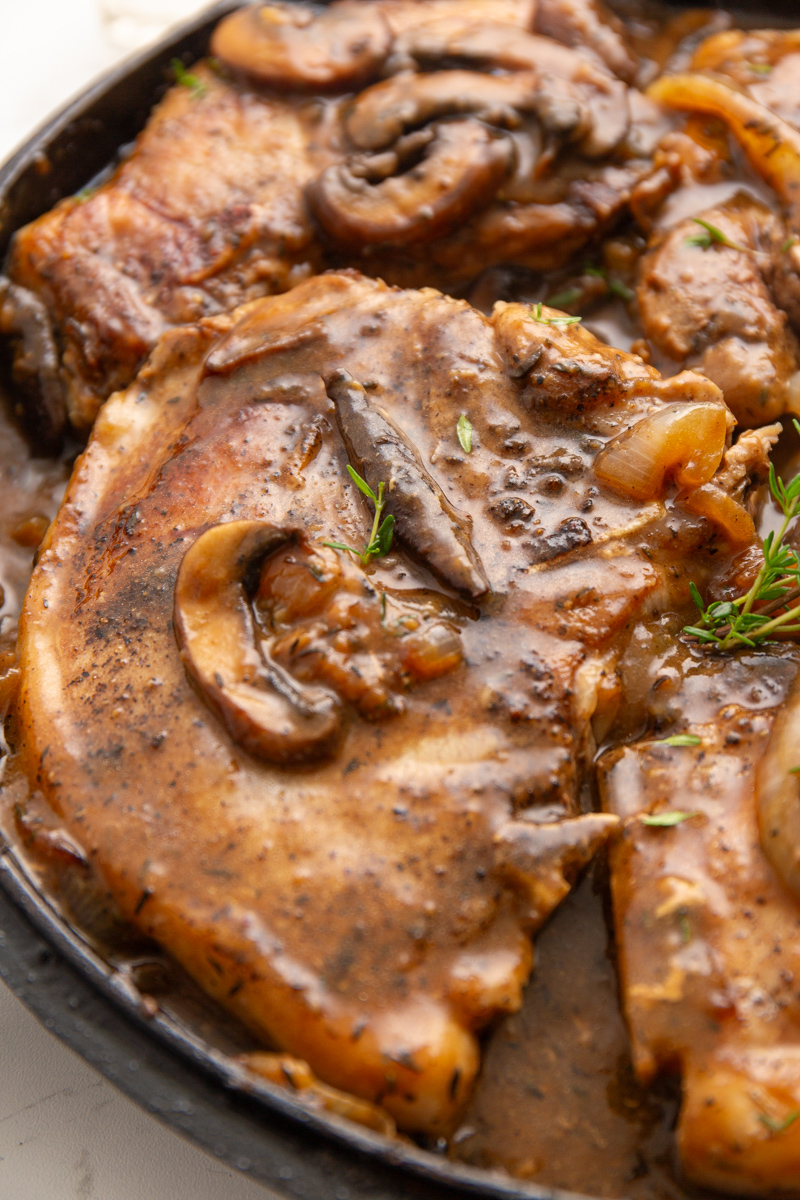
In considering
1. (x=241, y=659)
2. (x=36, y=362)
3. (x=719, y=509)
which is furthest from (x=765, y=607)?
(x=36, y=362)

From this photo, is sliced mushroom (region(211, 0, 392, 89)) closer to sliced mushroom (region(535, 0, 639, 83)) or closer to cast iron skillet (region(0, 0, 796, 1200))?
sliced mushroom (region(535, 0, 639, 83))

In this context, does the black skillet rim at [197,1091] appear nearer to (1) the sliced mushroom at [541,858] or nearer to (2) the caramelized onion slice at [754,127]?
(1) the sliced mushroom at [541,858]

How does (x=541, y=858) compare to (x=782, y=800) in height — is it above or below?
above

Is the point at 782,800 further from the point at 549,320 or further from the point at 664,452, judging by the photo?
the point at 549,320

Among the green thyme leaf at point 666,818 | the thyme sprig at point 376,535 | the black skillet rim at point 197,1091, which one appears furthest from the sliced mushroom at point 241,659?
the green thyme leaf at point 666,818

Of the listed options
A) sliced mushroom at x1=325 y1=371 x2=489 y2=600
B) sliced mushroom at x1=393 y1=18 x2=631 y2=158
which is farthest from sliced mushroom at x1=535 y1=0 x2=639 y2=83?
sliced mushroom at x1=325 y1=371 x2=489 y2=600

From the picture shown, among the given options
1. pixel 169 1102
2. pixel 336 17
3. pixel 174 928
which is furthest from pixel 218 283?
pixel 169 1102
